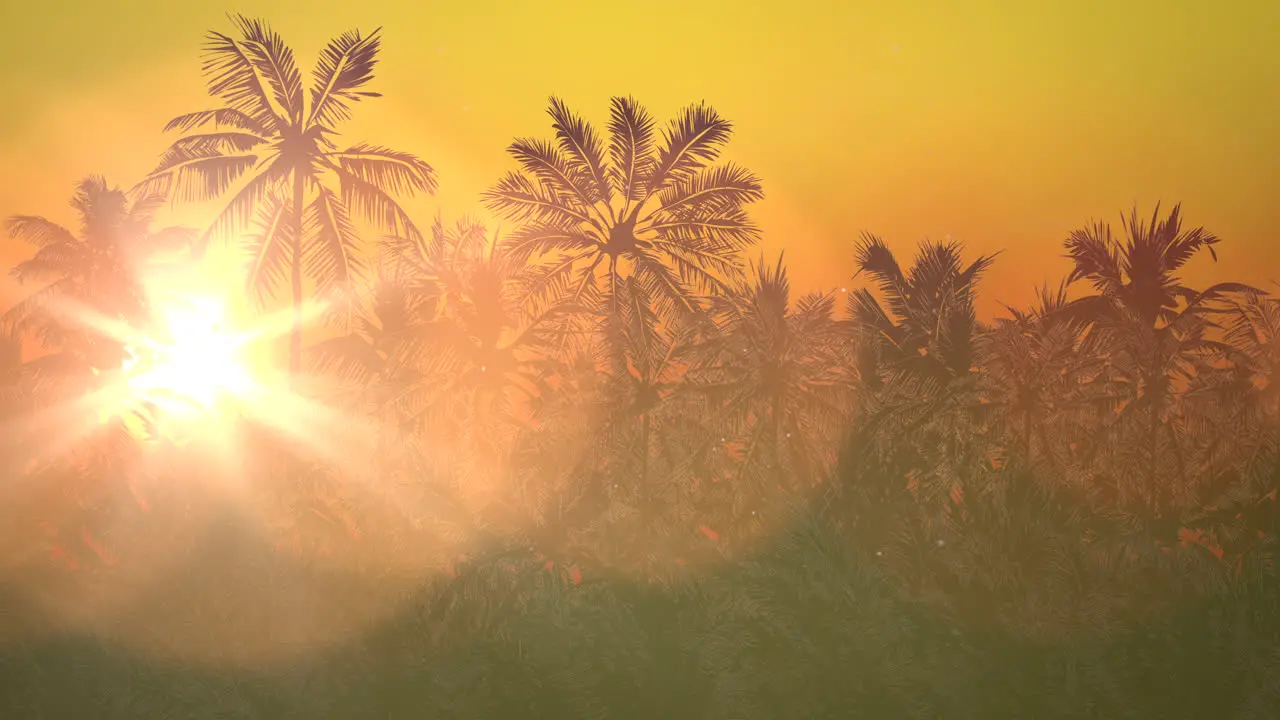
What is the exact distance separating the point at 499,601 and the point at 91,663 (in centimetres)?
1048

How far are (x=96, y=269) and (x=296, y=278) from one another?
29.4 metres

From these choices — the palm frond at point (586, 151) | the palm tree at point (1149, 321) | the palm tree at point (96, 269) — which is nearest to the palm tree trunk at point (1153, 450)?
the palm tree at point (1149, 321)

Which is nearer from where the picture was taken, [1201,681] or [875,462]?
[1201,681]

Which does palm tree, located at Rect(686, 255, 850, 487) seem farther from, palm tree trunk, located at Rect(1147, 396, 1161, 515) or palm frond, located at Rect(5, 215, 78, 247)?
palm frond, located at Rect(5, 215, 78, 247)

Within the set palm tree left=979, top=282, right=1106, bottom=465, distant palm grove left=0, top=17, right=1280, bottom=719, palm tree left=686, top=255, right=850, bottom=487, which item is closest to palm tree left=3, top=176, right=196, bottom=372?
distant palm grove left=0, top=17, right=1280, bottom=719

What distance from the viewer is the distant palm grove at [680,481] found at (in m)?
34.7

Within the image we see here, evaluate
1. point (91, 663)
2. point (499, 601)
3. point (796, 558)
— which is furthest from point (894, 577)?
point (91, 663)

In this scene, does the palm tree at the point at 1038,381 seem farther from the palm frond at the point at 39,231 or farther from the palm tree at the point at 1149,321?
the palm frond at the point at 39,231

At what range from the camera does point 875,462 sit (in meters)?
40.8

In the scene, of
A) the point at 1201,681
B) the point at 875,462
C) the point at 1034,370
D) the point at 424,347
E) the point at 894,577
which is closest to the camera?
the point at 1201,681

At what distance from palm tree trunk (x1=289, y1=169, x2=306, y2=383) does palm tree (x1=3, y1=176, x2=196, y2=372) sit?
2678 centimetres

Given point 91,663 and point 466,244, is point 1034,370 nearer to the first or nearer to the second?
point 466,244

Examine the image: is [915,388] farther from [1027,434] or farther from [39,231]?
[39,231]

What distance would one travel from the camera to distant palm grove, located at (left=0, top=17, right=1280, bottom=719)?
34.7 metres
